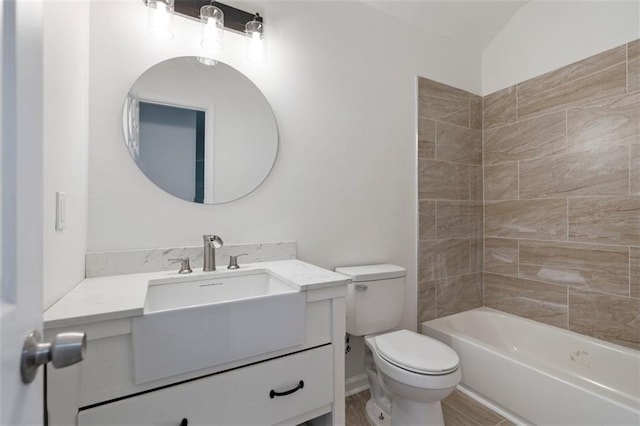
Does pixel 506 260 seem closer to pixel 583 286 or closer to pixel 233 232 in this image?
pixel 583 286

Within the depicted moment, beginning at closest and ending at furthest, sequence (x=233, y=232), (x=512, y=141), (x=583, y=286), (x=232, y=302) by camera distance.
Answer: (x=232, y=302) < (x=233, y=232) < (x=583, y=286) < (x=512, y=141)

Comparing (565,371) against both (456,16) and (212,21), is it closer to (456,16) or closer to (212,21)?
(456,16)

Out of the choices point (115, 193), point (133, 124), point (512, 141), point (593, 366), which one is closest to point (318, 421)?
point (115, 193)

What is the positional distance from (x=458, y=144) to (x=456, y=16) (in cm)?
91

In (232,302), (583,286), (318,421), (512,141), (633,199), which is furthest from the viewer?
(512,141)

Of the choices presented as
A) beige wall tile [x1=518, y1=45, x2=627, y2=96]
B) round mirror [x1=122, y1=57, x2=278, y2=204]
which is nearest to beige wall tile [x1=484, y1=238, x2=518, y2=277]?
beige wall tile [x1=518, y1=45, x2=627, y2=96]

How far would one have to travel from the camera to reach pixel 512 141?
231cm

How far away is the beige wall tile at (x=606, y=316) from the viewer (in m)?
1.75

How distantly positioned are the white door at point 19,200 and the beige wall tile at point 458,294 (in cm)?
227

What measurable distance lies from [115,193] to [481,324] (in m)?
2.56

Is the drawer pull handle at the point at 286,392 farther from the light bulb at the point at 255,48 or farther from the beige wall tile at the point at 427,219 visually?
the light bulb at the point at 255,48

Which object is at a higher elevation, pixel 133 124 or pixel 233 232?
pixel 133 124

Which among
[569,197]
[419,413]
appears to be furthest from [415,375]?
[569,197]

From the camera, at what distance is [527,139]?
7.27 feet
